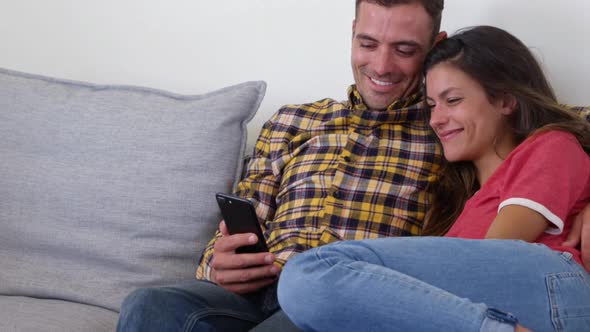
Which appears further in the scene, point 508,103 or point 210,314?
point 508,103

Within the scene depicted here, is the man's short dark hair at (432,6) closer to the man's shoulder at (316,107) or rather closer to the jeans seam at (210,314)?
the man's shoulder at (316,107)

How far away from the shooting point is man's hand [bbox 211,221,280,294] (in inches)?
60.4

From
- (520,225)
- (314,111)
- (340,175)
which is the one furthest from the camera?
(314,111)

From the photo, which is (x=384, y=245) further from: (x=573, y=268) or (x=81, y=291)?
(x=81, y=291)

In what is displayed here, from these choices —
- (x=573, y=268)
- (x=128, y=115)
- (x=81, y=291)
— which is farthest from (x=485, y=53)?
(x=81, y=291)

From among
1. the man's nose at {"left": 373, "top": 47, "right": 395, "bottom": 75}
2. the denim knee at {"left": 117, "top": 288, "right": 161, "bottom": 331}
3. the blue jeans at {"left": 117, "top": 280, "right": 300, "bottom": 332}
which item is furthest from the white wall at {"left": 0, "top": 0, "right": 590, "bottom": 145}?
the denim knee at {"left": 117, "top": 288, "right": 161, "bottom": 331}

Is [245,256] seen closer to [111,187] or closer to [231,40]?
[111,187]

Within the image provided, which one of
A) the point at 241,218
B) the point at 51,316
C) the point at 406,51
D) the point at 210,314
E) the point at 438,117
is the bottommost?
the point at 51,316

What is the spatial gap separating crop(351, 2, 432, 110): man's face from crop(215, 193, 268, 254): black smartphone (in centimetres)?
47

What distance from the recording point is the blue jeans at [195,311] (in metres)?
1.33

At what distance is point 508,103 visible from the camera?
5.07 feet

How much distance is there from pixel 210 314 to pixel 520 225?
60cm

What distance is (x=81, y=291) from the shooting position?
5.67ft

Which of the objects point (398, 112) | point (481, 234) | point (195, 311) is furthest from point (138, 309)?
point (398, 112)
